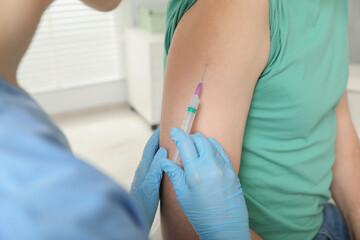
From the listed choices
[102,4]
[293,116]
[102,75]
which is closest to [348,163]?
[293,116]

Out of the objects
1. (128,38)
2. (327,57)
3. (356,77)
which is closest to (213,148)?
(327,57)

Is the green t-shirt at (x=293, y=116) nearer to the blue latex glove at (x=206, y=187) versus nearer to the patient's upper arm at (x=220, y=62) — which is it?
the patient's upper arm at (x=220, y=62)

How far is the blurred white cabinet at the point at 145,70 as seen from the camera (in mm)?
2613

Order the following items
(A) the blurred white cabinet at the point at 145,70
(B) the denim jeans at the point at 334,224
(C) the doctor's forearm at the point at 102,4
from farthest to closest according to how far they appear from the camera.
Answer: (A) the blurred white cabinet at the point at 145,70 < (B) the denim jeans at the point at 334,224 < (C) the doctor's forearm at the point at 102,4

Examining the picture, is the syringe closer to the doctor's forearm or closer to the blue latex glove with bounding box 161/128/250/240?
the blue latex glove with bounding box 161/128/250/240

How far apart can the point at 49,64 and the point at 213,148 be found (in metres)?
2.51

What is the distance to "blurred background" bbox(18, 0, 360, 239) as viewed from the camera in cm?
268

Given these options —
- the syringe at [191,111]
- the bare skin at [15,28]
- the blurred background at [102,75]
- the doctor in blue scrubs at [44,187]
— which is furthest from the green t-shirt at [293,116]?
the blurred background at [102,75]

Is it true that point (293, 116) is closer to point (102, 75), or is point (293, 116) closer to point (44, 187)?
point (44, 187)

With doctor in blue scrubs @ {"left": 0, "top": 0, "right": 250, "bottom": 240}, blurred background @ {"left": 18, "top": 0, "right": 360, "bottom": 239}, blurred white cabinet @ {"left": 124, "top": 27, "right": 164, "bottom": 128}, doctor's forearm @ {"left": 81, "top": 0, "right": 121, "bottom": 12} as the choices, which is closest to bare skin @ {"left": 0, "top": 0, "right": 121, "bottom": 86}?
doctor in blue scrubs @ {"left": 0, "top": 0, "right": 250, "bottom": 240}

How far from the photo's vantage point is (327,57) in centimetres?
88

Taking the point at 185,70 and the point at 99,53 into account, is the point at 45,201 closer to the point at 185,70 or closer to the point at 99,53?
the point at 185,70

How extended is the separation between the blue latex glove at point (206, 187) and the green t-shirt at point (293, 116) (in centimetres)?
15

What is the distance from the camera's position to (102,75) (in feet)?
10.4
